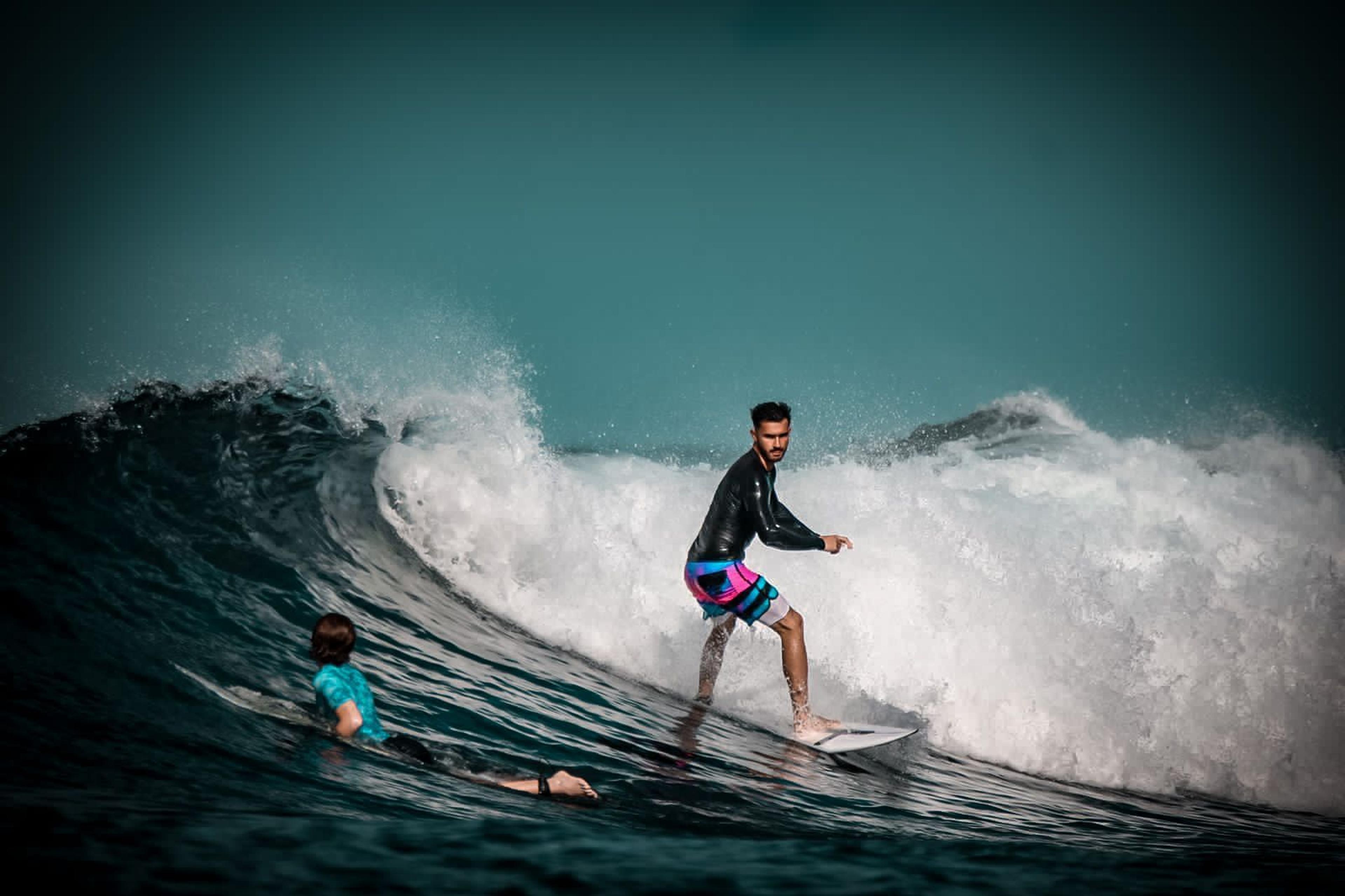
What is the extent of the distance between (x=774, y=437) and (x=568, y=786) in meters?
2.73

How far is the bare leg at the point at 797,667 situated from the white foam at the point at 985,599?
961mm

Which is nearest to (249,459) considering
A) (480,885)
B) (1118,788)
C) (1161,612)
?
(480,885)

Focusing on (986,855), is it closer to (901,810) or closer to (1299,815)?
(901,810)

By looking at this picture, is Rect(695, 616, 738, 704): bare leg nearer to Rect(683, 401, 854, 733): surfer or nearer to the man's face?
Rect(683, 401, 854, 733): surfer

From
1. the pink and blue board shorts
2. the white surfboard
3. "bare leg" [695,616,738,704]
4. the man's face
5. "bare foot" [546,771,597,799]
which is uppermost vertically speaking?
the man's face

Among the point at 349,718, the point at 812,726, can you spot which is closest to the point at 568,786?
the point at 349,718

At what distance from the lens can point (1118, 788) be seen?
22.9 feet

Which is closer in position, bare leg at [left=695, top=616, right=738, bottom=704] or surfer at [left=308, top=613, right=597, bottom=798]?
surfer at [left=308, top=613, right=597, bottom=798]

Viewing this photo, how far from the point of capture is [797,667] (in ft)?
19.4

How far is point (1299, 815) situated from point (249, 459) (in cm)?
995

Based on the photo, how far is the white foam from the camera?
25.0 feet

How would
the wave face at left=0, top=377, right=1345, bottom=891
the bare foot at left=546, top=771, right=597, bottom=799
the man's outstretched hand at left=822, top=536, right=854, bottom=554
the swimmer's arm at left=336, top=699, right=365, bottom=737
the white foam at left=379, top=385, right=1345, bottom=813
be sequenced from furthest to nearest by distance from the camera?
1. the white foam at left=379, top=385, right=1345, bottom=813
2. the man's outstretched hand at left=822, top=536, right=854, bottom=554
3. the swimmer's arm at left=336, top=699, right=365, bottom=737
4. the bare foot at left=546, top=771, right=597, bottom=799
5. the wave face at left=0, top=377, right=1345, bottom=891

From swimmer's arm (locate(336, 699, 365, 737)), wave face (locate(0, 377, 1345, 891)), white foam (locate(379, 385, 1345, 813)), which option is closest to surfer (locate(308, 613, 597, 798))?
swimmer's arm (locate(336, 699, 365, 737))

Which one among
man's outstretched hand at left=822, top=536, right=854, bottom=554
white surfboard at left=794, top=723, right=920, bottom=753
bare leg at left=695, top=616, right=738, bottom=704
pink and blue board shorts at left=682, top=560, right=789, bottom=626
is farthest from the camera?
bare leg at left=695, top=616, right=738, bottom=704
